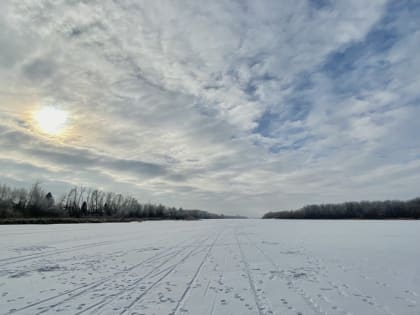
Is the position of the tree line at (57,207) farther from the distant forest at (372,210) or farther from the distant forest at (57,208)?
the distant forest at (372,210)

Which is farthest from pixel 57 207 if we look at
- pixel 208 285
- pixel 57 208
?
pixel 208 285

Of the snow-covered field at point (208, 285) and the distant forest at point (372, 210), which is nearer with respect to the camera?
the snow-covered field at point (208, 285)

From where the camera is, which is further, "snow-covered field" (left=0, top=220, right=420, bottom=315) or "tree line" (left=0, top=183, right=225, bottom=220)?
"tree line" (left=0, top=183, right=225, bottom=220)

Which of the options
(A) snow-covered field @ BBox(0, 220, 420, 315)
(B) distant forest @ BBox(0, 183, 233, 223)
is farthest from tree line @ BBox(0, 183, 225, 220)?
(A) snow-covered field @ BBox(0, 220, 420, 315)

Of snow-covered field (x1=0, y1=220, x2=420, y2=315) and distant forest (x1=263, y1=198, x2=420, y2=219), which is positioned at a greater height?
distant forest (x1=263, y1=198, x2=420, y2=219)

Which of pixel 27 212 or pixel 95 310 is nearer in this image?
pixel 95 310

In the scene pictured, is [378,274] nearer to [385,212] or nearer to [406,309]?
[406,309]

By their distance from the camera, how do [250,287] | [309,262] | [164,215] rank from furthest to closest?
1. [164,215]
2. [309,262]
3. [250,287]

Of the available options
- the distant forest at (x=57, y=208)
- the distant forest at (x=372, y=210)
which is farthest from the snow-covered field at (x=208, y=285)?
the distant forest at (x=372, y=210)

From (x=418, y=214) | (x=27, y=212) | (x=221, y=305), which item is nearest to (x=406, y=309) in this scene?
(x=221, y=305)

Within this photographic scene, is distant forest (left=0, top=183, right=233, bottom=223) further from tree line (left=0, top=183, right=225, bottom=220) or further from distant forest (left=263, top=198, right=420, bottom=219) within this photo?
distant forest (left=263, top=198, right=420, bottom=219)

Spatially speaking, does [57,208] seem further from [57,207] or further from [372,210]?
[372,210]

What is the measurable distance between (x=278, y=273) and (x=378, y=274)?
2919mm

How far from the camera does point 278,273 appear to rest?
7.64 meters
